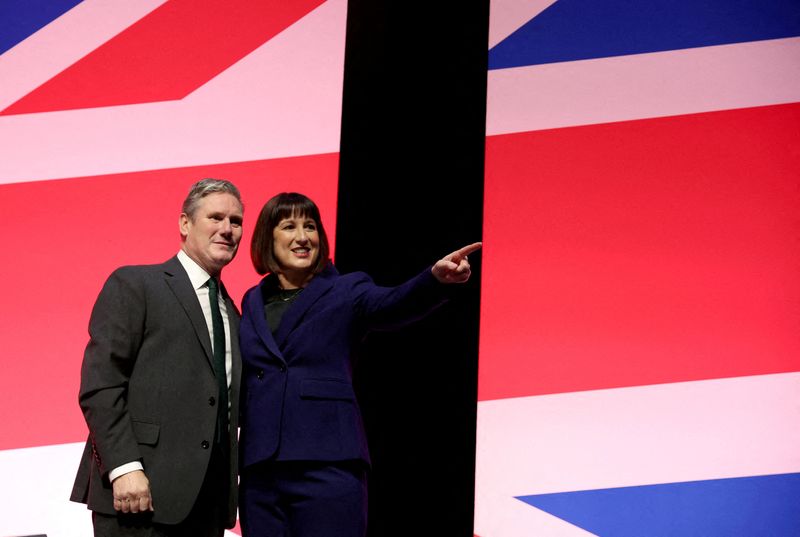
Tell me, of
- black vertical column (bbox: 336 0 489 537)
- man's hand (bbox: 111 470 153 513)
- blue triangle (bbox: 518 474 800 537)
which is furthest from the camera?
blue triangle (bbox: 518 474 800 537)

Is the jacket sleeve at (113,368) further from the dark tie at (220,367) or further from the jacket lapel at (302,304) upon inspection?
the jacket lapel at (302,304)

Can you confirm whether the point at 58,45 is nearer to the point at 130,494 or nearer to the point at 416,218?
the point at 416,218

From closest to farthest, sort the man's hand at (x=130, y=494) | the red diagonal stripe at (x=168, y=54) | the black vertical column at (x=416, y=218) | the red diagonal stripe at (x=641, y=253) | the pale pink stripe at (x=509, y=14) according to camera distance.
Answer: the man's hand at (x=130, y=494) < the black vertical column at (x=416, y=218) < the red diagonal stripe at (x=641, y=253) < the red diagonal stripe at (x=168, y=54) < the pale pink stripe at (x=509, y=14)

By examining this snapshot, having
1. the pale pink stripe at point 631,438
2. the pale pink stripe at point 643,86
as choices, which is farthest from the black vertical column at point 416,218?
the pale pink stripe at point 643,86

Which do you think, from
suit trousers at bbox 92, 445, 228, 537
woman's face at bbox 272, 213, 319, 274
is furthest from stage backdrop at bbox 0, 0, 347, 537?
suit trousers at bbox 92, 445, 228, 537

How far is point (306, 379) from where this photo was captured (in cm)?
196

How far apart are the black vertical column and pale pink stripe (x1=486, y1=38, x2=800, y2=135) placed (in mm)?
287

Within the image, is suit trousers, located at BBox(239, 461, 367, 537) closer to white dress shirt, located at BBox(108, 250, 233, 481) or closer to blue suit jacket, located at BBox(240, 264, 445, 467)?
blue suit jacket, located at BBox(240, 264, 445, 467)

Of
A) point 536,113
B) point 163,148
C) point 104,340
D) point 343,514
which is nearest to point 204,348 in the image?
point 104,340

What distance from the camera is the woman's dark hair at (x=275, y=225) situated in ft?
6.86

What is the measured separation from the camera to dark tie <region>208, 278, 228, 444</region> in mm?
1900

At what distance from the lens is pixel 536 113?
2898 millimetres

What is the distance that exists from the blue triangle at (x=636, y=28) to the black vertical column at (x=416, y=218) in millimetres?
327

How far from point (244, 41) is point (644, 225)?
5.00 feet
